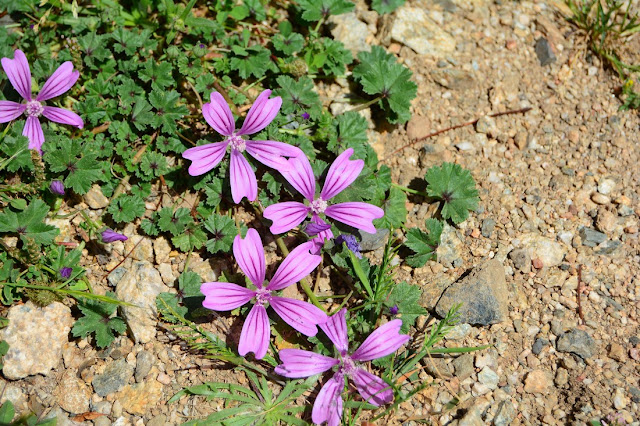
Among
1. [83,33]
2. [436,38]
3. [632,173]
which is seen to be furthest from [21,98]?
[632,173]

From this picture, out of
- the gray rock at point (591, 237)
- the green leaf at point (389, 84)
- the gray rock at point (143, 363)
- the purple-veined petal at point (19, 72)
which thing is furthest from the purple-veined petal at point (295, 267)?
the purple-veined petal at point (19, 72)

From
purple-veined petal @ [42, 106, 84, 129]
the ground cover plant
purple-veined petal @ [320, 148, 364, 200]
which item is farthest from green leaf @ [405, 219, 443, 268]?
purple-veined petal @ [42, 106, 84, 129]

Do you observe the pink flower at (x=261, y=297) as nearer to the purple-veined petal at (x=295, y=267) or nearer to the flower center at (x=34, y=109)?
the purple-veined petal at (x=295, y=267)

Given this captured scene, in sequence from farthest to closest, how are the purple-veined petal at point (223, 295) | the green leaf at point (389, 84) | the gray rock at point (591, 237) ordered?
the green leaf at point (389, 84), the gray rock at point (591, 237), the purple-veined petal at point (223, 295)

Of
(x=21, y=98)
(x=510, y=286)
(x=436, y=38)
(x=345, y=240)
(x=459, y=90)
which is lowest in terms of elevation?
(x=510, y=286)

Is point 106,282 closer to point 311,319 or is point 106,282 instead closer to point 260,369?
point 260,369

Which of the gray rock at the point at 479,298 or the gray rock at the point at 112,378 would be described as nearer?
the gray rock at the point at 112,378
